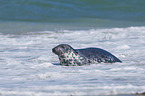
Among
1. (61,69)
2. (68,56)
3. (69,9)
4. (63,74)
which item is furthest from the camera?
(69,9)

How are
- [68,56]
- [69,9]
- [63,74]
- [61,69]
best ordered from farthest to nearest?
[69,9] → [68,56] → [61,69] → [63,74]

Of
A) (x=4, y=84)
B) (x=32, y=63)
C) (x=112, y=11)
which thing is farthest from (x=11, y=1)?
(x=4, y=84)

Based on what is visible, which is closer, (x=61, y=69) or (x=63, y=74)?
(x=63, y=74)

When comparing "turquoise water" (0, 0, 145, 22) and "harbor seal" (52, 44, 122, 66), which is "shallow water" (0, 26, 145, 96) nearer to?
"harbor seal" (52, 44, 122, 66)

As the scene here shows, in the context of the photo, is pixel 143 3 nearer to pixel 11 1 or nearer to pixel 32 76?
pixel 11 1

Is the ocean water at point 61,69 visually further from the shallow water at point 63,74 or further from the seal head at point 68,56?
the seal head at point 68,56

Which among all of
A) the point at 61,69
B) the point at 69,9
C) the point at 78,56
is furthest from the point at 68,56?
the point at 69,9

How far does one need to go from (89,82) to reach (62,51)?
1645mm

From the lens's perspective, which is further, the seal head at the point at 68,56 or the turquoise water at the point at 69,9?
the turquoise water at the point at 69,9

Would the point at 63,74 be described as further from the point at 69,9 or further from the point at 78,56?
the point at 69,9

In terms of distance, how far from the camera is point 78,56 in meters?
7.41

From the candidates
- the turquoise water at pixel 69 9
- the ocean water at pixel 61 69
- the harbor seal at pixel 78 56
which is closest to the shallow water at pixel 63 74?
the ocean water at pixel 61 69

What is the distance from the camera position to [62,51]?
24.0 feet

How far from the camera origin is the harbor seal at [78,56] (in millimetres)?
7355
